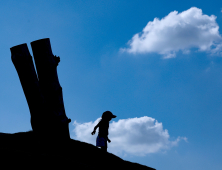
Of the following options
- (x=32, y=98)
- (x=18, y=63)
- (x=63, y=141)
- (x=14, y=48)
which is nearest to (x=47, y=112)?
(x=32, y=98)

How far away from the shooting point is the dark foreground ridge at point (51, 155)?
5531 mm

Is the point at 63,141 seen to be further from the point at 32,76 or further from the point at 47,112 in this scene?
the point at 32,76

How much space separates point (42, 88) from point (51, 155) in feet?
9.57

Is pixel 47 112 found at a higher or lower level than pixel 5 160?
higher

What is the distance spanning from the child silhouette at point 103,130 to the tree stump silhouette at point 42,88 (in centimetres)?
113

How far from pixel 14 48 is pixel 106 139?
4413mm

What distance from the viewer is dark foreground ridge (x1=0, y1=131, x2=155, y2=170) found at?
5.53 m

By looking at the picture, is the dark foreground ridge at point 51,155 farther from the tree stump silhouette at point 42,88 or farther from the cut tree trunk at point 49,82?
the cut tree trunk at point 49,82

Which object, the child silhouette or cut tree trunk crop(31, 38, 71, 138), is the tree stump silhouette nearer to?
cut tree trunk crop(31, 38, 71, 138)

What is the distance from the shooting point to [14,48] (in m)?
7.91

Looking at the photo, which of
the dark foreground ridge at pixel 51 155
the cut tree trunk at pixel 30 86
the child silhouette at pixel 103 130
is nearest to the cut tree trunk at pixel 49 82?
the cut tree trunk at pixel 30 86

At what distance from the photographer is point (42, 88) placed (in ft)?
27.1

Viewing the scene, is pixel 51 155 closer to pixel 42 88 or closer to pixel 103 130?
pixel 42 88

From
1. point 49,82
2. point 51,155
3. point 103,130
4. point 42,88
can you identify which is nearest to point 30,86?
point 42,88
